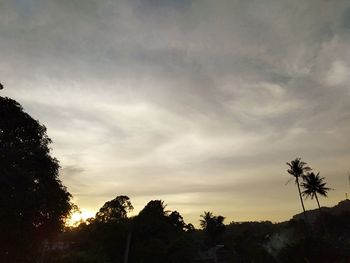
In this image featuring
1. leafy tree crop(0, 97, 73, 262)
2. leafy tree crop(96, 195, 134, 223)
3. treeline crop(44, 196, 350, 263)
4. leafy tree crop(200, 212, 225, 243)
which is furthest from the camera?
leafy tree crop(200, 212, 225, 243)

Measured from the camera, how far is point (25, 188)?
24.3 m

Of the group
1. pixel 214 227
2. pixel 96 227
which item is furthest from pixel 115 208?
pixel 214 227

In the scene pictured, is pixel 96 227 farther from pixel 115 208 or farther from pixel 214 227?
pixel 214 227

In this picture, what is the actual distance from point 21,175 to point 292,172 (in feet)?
214

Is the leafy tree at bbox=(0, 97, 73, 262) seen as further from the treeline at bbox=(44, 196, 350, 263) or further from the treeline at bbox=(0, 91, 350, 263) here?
the treeline at bbox=(44, 196, 350, 263)

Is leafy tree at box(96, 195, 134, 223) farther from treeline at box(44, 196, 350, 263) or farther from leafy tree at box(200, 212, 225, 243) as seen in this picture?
leafy tree at box(200, 212, 225, 243)

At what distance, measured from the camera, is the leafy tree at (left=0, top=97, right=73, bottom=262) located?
2334cm

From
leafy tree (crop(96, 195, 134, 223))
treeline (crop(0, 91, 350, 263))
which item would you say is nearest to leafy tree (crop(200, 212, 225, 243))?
treeline (crop(0, 91, 350, 263))

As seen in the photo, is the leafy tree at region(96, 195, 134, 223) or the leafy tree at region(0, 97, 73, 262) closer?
the leafy tree at region(0, 97, 73, 262)

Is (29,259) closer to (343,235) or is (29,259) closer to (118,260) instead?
(118,260)

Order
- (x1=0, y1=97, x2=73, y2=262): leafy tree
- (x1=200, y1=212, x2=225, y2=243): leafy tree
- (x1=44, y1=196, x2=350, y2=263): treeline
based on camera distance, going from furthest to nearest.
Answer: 1. (x1=200, y1=212, x2=225, y2=243): leafy tree
2. (x1=44, y1=196, x2=350, y2=263): treeline
3. (x1=0, y1=97, x2=73, y2=262): leafy tree

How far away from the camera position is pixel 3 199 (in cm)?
2317

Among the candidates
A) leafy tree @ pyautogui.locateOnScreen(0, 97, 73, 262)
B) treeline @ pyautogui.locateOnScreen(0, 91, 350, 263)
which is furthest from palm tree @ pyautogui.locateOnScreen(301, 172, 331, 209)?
leafy tree @ pyautogui.locateOnScreen(0, 97, 73, 262)

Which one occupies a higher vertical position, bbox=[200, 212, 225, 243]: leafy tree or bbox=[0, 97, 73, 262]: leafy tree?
bbox=[200, 212, 225, 243]: leafy tree
